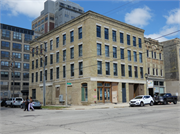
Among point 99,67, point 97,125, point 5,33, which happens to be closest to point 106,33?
point 99,67

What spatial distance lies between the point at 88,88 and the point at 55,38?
15382 mm

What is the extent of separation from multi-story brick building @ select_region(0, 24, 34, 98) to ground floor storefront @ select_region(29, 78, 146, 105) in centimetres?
3336

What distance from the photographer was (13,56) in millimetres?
67188

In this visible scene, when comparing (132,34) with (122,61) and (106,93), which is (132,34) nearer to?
(122,61)

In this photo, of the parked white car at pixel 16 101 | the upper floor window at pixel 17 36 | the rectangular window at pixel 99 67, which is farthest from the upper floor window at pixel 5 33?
the rectangular window at pixel 99 67

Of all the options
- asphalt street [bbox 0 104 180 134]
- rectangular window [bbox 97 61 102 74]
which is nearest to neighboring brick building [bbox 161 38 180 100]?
rectangular window [bbox 97 61 102 74]

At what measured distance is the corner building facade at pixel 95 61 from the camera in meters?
32.6

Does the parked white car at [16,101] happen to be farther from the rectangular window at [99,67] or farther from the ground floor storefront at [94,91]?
the rectangular window at [99,67]

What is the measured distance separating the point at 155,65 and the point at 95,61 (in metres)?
19.4

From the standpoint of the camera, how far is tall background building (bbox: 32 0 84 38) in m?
97.6

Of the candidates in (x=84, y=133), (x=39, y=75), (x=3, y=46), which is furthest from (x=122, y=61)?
(x=3, y=46)

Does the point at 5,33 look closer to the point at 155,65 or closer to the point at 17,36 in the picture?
the point at 17,36

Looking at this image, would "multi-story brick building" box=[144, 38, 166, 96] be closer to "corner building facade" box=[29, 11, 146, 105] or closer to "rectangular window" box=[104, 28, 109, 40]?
"corner building facade" box=[29, 11, 146, 105]

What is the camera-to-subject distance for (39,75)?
4516 cm
